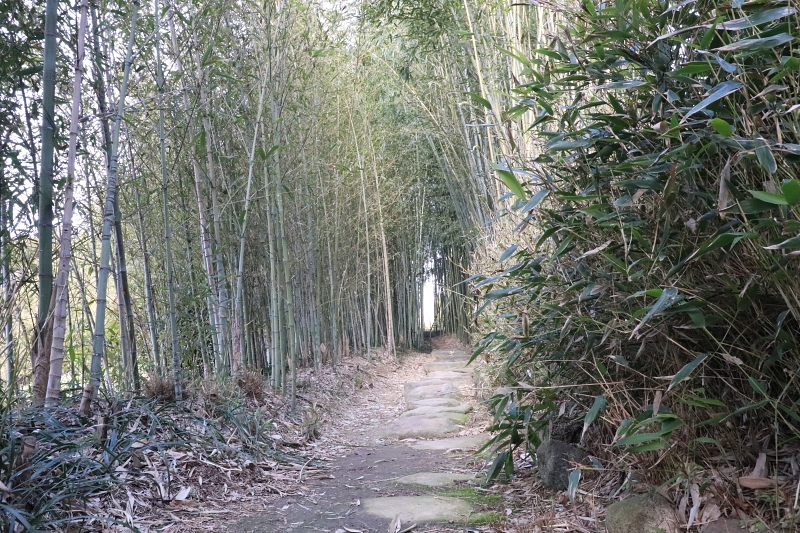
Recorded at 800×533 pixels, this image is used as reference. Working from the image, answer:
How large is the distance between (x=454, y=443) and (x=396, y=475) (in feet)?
2.68

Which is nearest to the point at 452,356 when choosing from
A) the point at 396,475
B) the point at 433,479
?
the point at 396,475

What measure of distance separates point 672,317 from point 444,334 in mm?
11817

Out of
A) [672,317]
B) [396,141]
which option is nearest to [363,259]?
[396,141]

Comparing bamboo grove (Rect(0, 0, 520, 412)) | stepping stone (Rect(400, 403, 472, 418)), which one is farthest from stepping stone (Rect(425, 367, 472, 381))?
stepping stone (Rect(400, 403, 472, 418))

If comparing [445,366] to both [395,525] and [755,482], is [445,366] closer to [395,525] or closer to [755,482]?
[395,525]

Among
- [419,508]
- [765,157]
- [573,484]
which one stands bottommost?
[419,508]

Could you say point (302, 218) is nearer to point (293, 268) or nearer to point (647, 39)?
point (293, 268)

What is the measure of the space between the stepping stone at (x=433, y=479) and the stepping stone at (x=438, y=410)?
5.52 ft

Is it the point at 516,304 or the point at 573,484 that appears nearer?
the point at 573,484

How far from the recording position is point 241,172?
195 inches

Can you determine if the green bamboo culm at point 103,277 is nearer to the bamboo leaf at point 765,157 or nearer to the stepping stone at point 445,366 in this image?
the bamboo leaf at point 765,157

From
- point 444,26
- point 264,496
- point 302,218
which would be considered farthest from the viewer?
point 302,218

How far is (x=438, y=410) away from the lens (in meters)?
4.77

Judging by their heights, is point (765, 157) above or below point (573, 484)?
above
